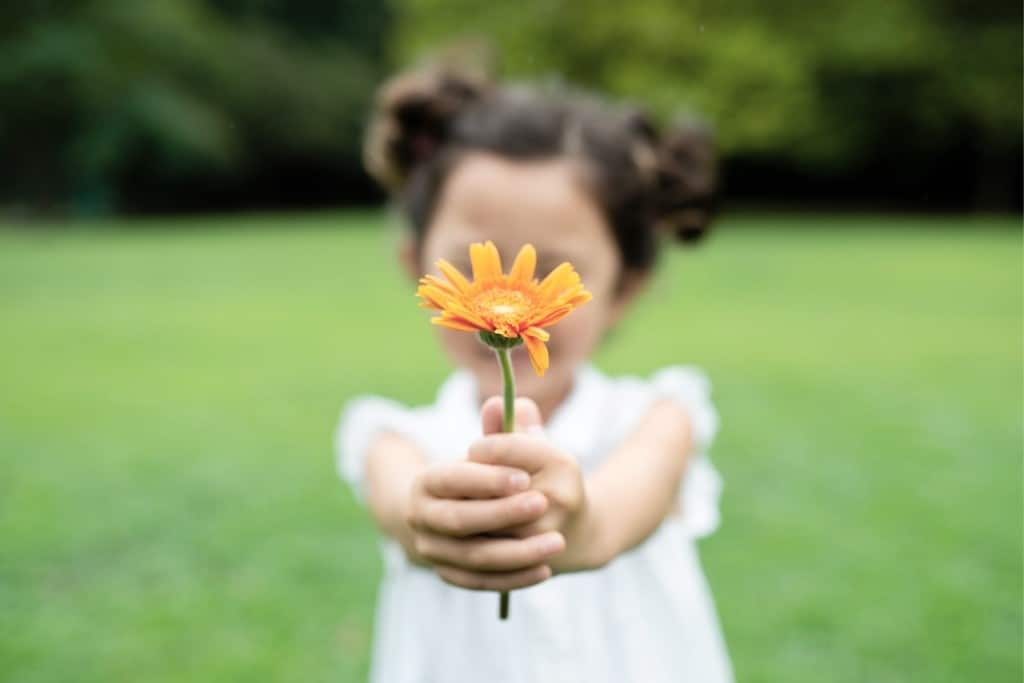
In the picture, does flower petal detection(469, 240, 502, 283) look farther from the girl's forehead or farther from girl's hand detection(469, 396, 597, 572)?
the girl's forehead

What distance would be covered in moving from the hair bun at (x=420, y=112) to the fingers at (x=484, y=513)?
106cm

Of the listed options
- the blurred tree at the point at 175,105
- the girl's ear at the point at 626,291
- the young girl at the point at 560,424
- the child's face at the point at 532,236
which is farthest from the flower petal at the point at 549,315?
the blurred tree at the point at 175,105

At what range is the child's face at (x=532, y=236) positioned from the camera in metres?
1.50

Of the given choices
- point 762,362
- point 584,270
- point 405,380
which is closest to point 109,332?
point 405,380

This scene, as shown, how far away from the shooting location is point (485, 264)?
2.50 ft

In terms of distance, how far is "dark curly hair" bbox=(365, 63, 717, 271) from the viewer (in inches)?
68.4

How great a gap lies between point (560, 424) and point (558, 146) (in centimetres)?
46

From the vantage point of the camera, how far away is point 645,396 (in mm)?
1767

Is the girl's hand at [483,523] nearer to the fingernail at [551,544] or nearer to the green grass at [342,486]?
the fingernail at [551,544]

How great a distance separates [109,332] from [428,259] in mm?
7929

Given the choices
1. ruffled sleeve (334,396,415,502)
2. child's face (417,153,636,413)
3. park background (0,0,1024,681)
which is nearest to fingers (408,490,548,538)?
child's face (417,153,636,413)

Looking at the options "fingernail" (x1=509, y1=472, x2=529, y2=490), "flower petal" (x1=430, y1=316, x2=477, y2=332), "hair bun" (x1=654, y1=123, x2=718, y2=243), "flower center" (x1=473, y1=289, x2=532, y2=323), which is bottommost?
"fingernail" (x1=509, y1=472, x2=529, y2=490)

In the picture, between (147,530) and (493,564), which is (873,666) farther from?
(147,530)

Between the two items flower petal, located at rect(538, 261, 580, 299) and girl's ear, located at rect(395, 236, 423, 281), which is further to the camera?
girl's ear, located at rect(395, 236, 423, 281)
